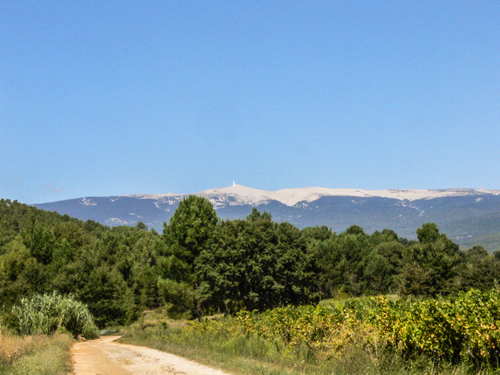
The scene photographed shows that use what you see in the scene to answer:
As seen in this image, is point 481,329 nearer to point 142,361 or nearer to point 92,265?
point 142,361

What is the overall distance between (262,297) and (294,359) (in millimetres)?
32161

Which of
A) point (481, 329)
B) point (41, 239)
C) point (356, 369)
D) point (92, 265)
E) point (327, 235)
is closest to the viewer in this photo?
point (481, 329)

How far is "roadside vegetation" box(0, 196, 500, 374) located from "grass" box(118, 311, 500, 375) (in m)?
0.04

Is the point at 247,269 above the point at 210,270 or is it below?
below

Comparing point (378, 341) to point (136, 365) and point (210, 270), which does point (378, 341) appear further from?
point (210, 270)

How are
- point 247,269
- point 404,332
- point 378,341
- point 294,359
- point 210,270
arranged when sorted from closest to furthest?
point 404,332 < point 378,341 < point 294,359 < point 210,270 < point 247,269

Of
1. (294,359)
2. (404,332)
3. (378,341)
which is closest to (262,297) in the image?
(294,359)

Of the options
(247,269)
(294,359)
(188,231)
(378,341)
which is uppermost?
(378,341)

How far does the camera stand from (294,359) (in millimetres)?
12086

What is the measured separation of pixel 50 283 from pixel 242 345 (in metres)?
34.8

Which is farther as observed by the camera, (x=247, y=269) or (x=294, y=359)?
(x=247, y=269)

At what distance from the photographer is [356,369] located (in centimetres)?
1007

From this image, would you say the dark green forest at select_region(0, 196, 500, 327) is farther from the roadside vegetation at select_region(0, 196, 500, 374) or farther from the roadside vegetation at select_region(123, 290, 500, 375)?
the roadside vegetation at select_region(123, 290, 500, 375)

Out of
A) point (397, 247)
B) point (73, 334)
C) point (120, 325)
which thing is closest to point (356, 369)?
point (73, 334)
